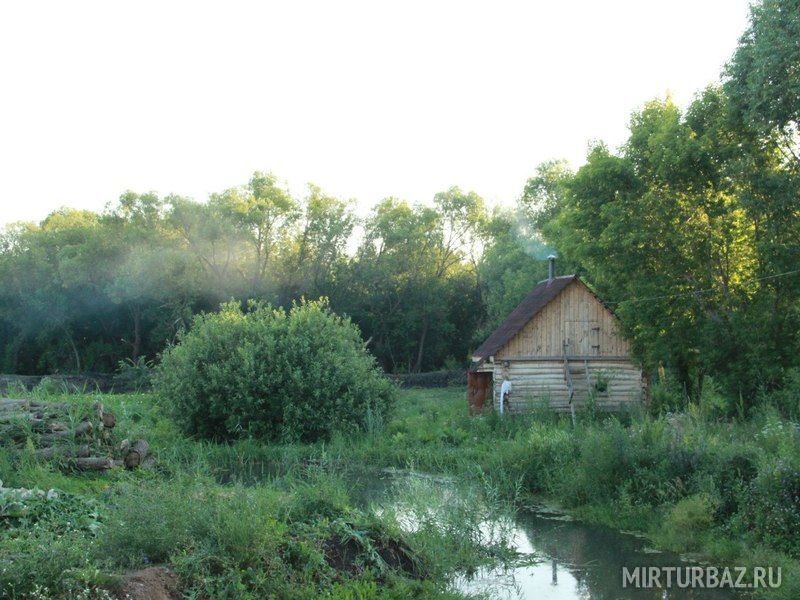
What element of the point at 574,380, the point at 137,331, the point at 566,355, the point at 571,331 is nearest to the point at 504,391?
the point at 566,355

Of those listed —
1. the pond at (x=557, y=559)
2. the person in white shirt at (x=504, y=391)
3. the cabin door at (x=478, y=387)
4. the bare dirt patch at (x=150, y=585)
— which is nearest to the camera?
the bare dirt patch at (x=150, y=585)

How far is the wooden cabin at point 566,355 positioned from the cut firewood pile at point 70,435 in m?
15.2

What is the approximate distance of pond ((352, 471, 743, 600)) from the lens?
10242mm

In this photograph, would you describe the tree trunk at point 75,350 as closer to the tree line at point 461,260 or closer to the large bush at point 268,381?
the tree line at point 461,260

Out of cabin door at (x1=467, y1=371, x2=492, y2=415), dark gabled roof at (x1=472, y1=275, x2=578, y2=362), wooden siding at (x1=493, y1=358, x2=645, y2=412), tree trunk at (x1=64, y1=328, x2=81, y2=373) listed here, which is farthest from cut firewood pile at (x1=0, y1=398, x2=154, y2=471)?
tree trunk at (x1=64, y1=328, x2=81, y2=373)

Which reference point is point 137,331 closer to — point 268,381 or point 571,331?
point 571,331

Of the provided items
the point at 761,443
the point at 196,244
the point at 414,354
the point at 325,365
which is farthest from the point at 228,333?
the point at 414,354

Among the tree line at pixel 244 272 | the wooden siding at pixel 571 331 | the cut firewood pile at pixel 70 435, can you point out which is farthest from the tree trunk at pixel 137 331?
the cut firewood pile at pixel 70 435

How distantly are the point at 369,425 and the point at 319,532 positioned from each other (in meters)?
13.8

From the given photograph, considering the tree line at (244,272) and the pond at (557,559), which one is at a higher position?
the tree line at (244,272)

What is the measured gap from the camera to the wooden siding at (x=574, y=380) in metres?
29.0

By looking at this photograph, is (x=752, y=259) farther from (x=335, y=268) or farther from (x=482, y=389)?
(x=335, y=268)

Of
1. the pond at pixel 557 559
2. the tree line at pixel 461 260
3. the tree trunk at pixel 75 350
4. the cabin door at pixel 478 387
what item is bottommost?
the pond at pixel 557 559

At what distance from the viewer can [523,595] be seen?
1015 centimetres
